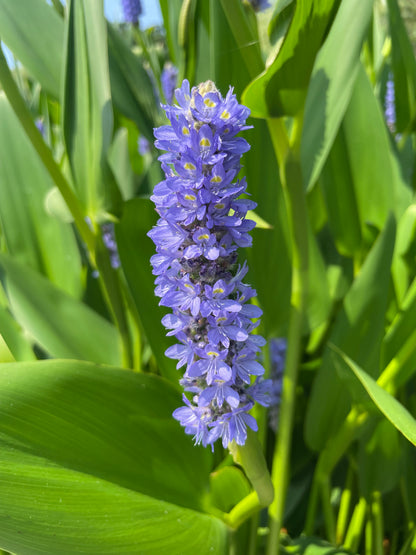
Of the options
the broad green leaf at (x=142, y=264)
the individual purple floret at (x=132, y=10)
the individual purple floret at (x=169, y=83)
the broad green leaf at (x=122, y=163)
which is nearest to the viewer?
the broad green leaf at (x=142, y=264)

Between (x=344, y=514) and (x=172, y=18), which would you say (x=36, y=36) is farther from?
(x=344, y=514)

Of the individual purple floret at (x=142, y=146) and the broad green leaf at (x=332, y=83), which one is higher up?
the broad green leaf at (x=332, y=83)

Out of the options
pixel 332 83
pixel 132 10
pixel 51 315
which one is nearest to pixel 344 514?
pixel 51 315

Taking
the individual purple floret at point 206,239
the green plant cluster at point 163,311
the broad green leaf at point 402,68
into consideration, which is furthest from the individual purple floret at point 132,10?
the individual purple floret at point 206,239

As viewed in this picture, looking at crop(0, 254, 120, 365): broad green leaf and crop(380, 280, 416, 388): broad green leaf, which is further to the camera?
crop(0, 254, 120, 365): broad green leaf

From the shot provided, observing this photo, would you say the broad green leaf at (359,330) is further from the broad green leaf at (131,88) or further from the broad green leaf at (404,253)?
the broad green leaf at (131,88)

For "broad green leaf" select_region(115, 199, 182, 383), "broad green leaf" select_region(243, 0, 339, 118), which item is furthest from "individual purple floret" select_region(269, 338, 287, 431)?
"broad green leaf" select_region(243, 0, 339, 118)

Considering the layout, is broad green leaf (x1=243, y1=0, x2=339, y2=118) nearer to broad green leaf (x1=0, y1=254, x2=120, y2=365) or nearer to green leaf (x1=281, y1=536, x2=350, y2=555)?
broad green leaf (x1=0, y1=254, x2=120, y2=365)
